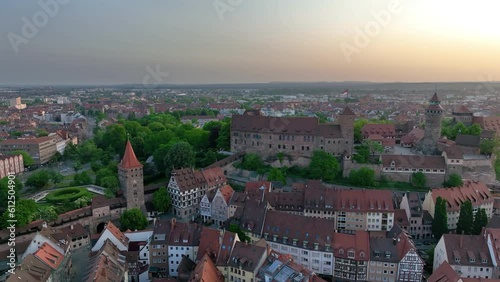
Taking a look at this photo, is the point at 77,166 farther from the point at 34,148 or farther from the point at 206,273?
the point at 206,273

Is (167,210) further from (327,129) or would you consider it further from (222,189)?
(327,129)

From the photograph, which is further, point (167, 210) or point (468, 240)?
point (167, 210)

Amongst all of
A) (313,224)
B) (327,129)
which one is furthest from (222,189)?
(327,129)

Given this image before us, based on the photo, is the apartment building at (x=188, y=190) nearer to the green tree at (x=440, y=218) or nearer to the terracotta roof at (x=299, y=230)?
the terracotta roof at (x=299, y=230)

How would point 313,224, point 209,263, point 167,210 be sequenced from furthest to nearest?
point 167,210, point 313,224, point 209,263

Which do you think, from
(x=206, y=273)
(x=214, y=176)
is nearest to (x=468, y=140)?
(x=214, y=176)

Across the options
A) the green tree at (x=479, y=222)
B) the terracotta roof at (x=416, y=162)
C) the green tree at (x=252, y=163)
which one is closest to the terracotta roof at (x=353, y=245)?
the green tree at (x=479, y=222)

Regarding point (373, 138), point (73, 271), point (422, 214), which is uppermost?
point (373, 138)
